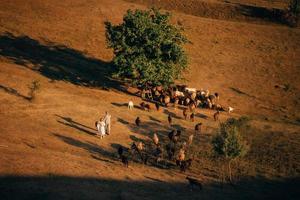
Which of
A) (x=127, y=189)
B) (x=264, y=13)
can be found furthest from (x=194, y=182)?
(x=264, y=13)

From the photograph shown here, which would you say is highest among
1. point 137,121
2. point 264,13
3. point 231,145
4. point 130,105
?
A: point 264,13

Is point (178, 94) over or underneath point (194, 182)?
over

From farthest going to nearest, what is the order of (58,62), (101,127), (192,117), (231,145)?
1. (58,62)
2. (192,117)
3. (101,127)
4. (231,145)

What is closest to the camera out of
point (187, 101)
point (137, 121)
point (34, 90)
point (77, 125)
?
point (77, 125)

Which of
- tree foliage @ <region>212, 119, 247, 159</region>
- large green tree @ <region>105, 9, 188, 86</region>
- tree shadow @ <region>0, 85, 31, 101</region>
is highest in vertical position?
large green tree @ <region>105, 9, 188, 86</region>

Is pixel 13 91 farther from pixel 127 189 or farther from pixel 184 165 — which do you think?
pixel 127 189

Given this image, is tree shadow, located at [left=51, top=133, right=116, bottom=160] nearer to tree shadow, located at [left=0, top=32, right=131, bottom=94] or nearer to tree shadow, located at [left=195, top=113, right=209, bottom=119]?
tree shadow, located at [left=195, top=113, right=209, bottom=119]

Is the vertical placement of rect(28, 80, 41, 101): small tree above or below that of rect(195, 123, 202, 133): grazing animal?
above

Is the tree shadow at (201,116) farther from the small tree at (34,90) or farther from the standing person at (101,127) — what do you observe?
the small tree at (34,90)

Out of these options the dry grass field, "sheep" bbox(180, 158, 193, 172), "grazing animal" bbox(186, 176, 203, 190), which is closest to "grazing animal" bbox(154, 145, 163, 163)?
the dry grass field
